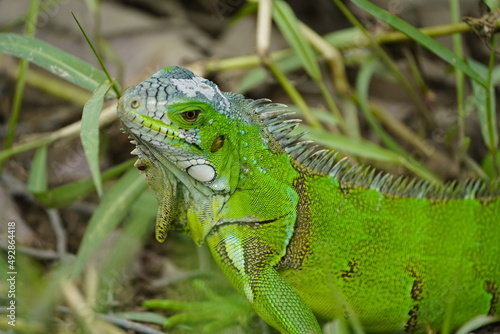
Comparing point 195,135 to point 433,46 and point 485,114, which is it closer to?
point 433,46

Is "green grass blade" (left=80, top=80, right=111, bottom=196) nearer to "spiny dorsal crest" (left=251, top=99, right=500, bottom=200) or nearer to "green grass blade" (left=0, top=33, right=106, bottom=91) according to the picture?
"green grass blade" (left=0, top=33, right=106, bottom=91)

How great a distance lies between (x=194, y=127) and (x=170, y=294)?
5.73 feet

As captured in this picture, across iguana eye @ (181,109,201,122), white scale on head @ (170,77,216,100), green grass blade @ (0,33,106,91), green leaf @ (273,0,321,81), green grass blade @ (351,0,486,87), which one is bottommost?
iguana eye @ (181,109,201,122)

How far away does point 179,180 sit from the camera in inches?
119

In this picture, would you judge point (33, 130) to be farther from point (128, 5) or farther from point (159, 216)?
point (159, 216)

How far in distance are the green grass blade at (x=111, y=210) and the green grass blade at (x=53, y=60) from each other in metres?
0.71

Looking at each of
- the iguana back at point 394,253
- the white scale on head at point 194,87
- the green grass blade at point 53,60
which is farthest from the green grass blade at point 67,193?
the iguana back at point 394,253

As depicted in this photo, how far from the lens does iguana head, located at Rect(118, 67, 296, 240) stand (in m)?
2.81

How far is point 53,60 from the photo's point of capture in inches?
135

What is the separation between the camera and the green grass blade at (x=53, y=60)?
11.0ft

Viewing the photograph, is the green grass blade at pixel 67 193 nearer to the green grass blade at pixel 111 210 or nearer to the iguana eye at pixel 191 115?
the green grass blade at pixel 111 210

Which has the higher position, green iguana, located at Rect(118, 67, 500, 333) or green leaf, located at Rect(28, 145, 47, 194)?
green leaf, located at Rect(28, 145, 47, 194)

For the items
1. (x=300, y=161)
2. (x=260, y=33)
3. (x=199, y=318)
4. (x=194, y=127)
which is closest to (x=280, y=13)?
(x=260, y=33)

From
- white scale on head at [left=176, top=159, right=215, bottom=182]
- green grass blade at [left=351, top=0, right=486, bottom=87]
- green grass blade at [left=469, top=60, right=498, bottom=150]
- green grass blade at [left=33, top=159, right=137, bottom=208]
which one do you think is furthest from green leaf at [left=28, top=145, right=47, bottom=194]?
green grass blade at [left=469, top=60, right=498, bottom=150]
